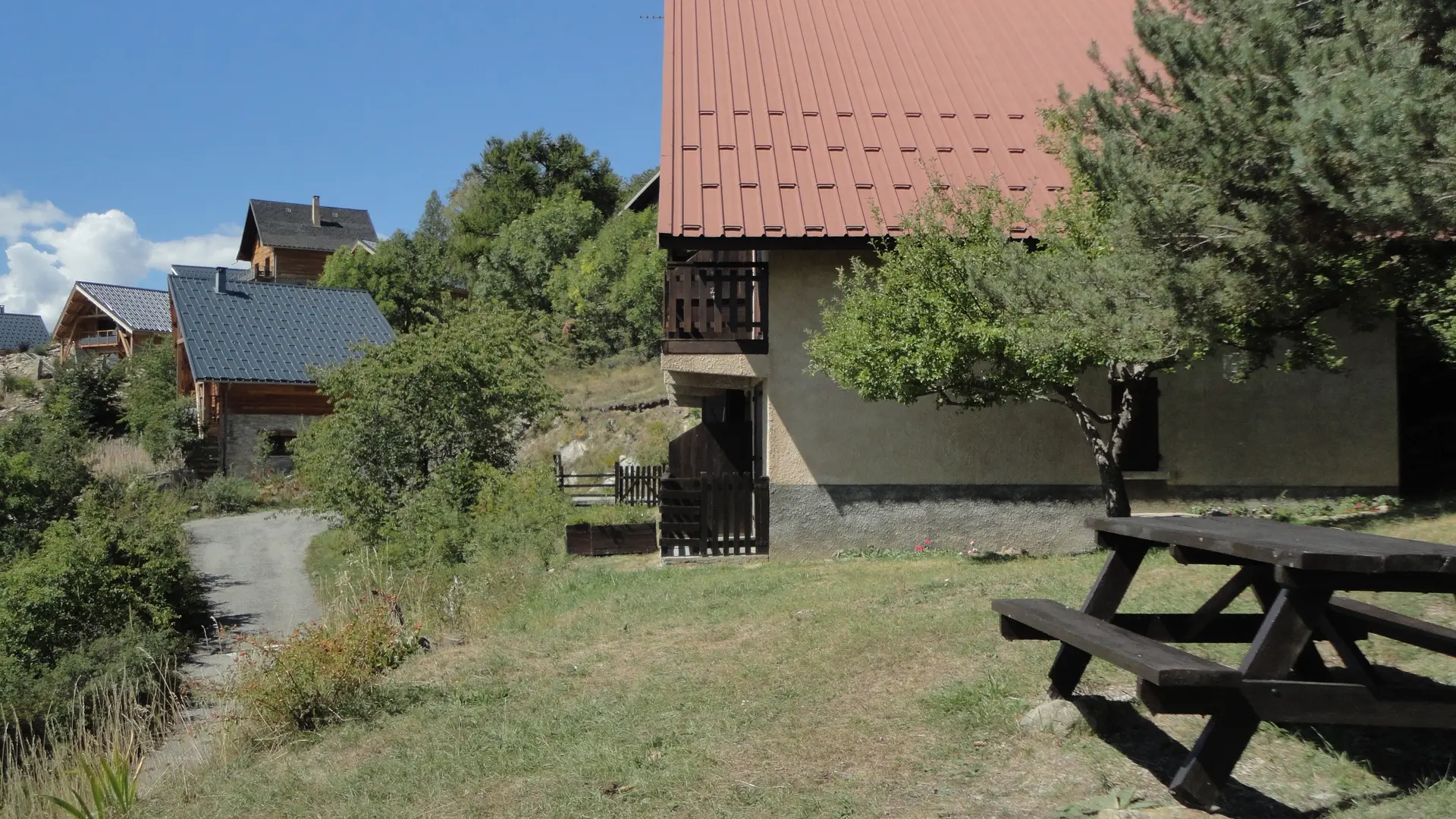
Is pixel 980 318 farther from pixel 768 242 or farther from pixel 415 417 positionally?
pixel 415 417

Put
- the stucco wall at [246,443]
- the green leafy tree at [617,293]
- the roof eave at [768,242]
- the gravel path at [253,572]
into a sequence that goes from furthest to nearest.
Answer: the green leafy tree at [617,293], the stucco wall at [246,443], the gravel path at [253,572], the roof eave at [768,242]

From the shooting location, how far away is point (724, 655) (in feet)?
25.4

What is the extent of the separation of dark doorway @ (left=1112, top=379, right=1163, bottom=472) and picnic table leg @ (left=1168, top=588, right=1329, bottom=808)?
10115mm

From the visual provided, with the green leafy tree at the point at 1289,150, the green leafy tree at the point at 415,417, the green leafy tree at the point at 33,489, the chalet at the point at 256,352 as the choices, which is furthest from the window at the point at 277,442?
the green leafy tree at the point at 1289,150

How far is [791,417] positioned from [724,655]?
642cm

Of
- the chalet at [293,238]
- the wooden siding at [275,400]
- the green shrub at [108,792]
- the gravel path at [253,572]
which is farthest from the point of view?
the chalet at [293,238]

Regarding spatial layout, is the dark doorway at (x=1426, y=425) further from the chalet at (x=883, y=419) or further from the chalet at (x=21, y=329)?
the chalet at (x=21, y=329)

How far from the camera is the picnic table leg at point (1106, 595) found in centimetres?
537

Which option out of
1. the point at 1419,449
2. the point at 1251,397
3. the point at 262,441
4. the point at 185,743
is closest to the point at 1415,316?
the point at 1251,397

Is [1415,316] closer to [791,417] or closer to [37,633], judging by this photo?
[791,417]

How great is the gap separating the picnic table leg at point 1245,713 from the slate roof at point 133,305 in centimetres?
5491

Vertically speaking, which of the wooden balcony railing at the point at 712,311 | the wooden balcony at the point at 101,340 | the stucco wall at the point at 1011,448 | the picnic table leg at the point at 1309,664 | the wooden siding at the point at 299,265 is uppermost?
the wooden siding at the point at 299,265

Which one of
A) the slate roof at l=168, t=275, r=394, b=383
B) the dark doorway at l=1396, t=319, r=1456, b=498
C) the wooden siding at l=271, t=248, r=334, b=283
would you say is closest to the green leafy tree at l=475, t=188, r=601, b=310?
the slate roof at l=168, t=275, r=394, b=383

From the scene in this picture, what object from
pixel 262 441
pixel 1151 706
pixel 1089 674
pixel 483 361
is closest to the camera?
pixel 1151 706
